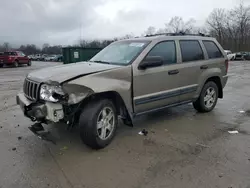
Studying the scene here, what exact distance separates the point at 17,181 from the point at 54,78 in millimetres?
1474

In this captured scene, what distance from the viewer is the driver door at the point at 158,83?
459 centimetres

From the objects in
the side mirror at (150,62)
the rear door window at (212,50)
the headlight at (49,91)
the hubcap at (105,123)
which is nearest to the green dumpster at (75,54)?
the rear door window at (212,50)

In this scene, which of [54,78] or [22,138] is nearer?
[54,78]

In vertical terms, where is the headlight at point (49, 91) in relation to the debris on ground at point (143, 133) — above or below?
above

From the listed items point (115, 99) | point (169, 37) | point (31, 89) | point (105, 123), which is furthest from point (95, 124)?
point (169, 37)

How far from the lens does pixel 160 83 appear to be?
16.2 feet

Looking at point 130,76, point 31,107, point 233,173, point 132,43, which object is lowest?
point 233,173

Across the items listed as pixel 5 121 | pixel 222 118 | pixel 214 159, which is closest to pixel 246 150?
pixel 214 159

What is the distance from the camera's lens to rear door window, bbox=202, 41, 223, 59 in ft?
20.2

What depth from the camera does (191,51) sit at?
572 centimetres

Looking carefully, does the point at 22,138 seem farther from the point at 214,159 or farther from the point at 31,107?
the point at 214,159

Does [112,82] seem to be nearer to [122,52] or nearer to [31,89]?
[122,52]

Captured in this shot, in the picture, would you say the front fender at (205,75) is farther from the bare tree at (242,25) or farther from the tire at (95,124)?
the bare tree at (242,25)

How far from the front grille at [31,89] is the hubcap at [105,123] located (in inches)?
41.6
